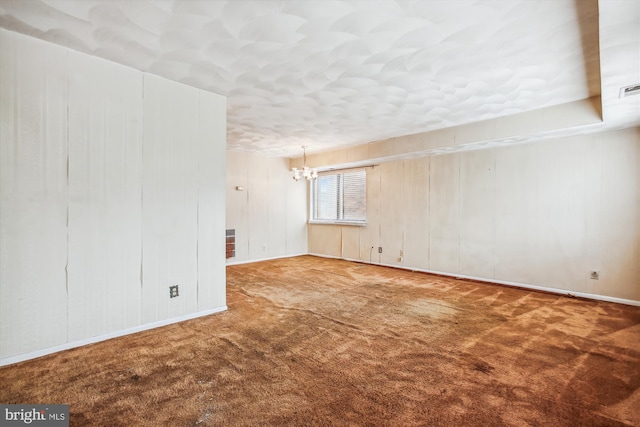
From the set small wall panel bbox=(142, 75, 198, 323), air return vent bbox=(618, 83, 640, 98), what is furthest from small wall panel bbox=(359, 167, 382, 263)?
small wall panel bbox=(142, 75, 198, 323)

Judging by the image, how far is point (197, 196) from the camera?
3619mm

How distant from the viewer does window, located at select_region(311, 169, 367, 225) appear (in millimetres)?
7504

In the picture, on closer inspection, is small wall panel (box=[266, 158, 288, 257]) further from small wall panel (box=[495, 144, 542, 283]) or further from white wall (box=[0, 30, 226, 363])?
small wall panel (box=[495, 144, 542, 283])

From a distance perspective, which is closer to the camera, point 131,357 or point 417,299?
point 131,357

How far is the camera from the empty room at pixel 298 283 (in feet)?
→ 6.97

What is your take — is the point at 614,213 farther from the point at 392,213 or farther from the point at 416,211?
the point at 392,213

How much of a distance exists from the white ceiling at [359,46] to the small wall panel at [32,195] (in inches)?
13.2

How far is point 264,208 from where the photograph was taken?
25.2ft

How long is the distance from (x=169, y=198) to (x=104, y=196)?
60cm

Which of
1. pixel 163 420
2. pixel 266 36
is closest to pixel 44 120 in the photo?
pixel 266 36

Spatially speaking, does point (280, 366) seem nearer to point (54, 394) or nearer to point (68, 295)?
point (54, 394)

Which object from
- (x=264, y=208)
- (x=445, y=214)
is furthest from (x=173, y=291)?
(x=445, y=214)

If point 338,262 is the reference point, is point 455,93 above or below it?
above

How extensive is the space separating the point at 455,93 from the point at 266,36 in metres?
2.45
